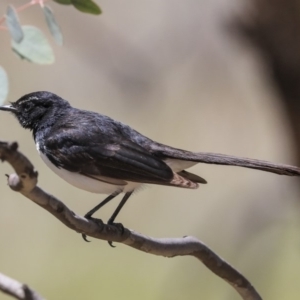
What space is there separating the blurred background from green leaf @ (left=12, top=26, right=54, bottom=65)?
190 cm

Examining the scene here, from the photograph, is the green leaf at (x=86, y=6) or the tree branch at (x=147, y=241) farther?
the tree branch at (x=147, y=241)

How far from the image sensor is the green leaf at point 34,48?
721 millimetres

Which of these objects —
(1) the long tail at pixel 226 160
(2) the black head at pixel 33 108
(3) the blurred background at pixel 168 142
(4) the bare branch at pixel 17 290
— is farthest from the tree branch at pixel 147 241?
(3) the blurred background at pixel 168 142

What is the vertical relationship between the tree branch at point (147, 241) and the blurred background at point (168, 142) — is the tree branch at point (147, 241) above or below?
below

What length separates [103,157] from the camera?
5.85ft

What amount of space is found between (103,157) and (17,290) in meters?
0.83

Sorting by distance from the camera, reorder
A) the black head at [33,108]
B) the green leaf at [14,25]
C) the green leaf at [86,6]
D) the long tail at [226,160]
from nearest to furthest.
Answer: the green leaf at [14,25], the green leaf at [86,6], the long tail at [226,160], the black head at [33,108]

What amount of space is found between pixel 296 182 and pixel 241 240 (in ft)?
1.64

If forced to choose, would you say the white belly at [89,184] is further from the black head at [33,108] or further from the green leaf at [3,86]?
the green leaf at [3,86]

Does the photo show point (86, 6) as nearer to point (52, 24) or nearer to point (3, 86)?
point (52, 24)

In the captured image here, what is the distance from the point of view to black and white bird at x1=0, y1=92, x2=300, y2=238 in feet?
5.67

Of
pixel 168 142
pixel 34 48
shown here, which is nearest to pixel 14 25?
pixel 34 48

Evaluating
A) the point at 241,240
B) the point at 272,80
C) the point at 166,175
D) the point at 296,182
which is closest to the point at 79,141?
the point at 166,175

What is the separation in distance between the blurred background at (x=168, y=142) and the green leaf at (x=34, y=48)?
190cm
